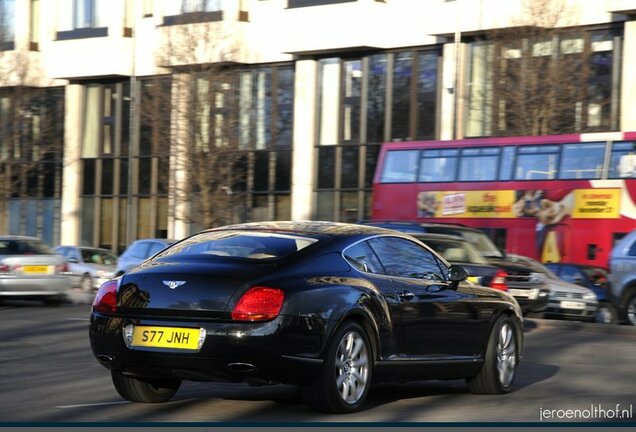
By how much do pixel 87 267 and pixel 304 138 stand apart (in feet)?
38.2

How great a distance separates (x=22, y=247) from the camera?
23.8 meters

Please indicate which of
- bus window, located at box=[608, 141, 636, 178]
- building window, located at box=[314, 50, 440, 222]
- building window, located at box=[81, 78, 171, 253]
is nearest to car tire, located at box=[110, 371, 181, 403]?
bus window, located at box=[608, 141, 636, 178]

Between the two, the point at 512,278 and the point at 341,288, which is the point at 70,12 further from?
the point at 341,288

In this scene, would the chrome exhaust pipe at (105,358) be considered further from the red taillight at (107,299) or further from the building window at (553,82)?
the building window at (553,82)

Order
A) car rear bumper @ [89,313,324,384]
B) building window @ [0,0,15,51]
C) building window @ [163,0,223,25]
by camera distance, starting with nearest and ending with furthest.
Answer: car rear bumper @ [89,313,324,384] < building window @ [163,0,223,25] < building window @ [0,0,15,51]

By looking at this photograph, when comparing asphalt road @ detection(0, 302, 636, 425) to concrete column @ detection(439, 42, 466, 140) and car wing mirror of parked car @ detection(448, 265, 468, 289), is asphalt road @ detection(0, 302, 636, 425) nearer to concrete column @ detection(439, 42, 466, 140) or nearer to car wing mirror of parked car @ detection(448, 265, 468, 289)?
car wing mirror of parked car @ detection(448, 265, 468, 289)

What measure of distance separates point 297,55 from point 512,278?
24.4 m

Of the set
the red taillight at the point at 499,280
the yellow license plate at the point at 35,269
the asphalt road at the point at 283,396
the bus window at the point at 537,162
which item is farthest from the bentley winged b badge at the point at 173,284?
the bus window at the point at 537,162

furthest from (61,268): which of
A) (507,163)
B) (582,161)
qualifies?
(582,161)

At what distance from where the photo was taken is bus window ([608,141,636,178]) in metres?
26.2

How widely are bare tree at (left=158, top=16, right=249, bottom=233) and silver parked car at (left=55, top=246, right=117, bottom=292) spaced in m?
4.89

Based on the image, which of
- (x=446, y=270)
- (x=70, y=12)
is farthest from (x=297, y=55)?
(x=446, y=270)

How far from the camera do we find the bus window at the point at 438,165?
29.2m

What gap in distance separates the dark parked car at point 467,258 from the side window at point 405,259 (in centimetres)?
738
